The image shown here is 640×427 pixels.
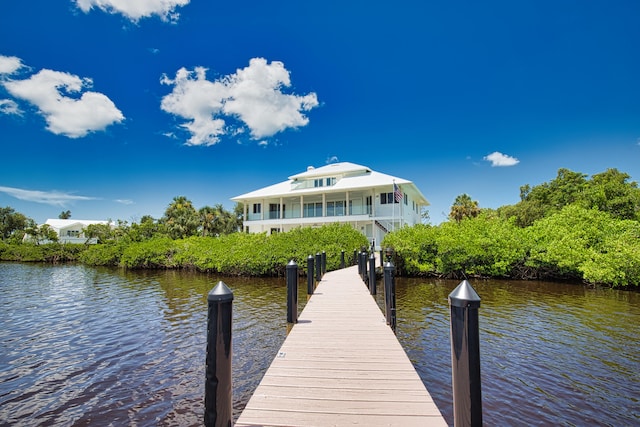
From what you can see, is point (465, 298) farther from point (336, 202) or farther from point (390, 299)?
point (336, 202)

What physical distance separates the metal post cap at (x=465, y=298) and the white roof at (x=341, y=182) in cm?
2547

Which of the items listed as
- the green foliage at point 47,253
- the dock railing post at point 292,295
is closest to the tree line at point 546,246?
the dock railing post at point 292,295

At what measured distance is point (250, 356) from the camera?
7.43 m

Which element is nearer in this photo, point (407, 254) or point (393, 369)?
point (393, 369)

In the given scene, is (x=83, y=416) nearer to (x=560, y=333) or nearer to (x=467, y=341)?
(x=467, y=341)

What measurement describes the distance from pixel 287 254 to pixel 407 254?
7.27m

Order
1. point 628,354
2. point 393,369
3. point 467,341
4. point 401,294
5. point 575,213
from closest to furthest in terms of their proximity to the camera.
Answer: point 467,341 → point 393,369 → point 628,354 → point 401,294 → point 575,213

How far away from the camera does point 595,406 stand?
17.2 ft

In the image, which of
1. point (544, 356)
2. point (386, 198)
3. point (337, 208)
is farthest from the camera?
point (337, 208)

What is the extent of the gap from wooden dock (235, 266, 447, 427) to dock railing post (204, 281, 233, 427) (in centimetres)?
33

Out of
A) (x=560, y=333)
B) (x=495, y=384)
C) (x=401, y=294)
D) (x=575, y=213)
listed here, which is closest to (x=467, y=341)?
(x=495, y=384)

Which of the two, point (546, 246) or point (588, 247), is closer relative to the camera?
point (588, 247)

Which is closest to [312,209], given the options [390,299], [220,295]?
[390,299]

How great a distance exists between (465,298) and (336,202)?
2960cm
